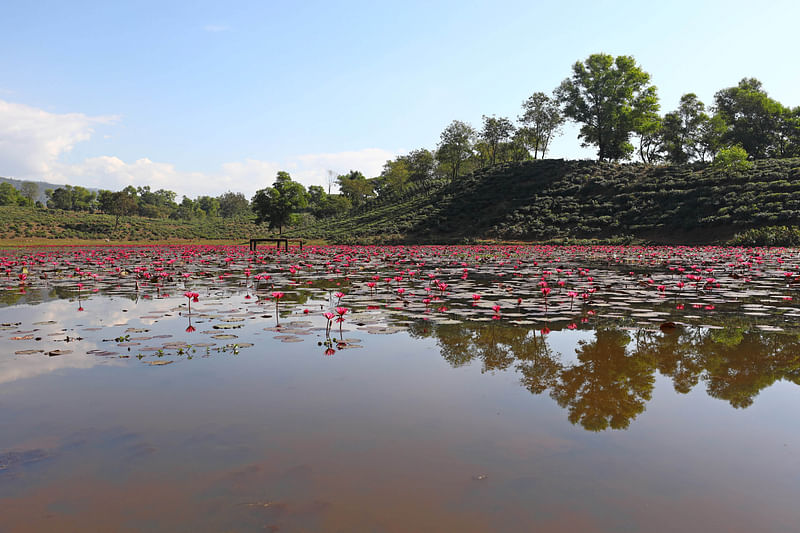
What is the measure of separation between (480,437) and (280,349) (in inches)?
128

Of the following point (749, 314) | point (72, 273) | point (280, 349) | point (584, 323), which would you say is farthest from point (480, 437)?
point (72, 273)

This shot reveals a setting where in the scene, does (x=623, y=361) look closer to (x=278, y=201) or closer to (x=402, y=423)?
(x=402, y=423)

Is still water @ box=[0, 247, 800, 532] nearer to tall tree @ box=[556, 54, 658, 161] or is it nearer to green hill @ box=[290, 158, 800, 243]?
green hill @ box=[290, 158, 800, 243]

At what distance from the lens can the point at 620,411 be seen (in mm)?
3834

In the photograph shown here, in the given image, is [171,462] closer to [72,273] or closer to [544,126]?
[72,273]

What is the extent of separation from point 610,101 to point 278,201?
49.2m

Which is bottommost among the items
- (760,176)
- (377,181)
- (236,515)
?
(236,515)

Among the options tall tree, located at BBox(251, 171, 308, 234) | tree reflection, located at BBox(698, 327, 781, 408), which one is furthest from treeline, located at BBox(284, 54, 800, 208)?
tree reflection, located at BBox(698, 327, 781, 408)

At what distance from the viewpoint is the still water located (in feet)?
8.23

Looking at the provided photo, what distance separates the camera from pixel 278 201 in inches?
2574

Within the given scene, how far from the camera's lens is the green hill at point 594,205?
3838 centimetres

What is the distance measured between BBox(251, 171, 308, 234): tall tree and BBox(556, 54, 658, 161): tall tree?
138 feet

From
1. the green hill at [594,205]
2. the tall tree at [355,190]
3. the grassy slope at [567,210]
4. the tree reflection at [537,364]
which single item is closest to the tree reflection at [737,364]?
the tree reflection at [537,364]

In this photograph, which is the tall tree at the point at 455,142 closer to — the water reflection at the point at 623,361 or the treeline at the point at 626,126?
the treeline at the point at 626,126
